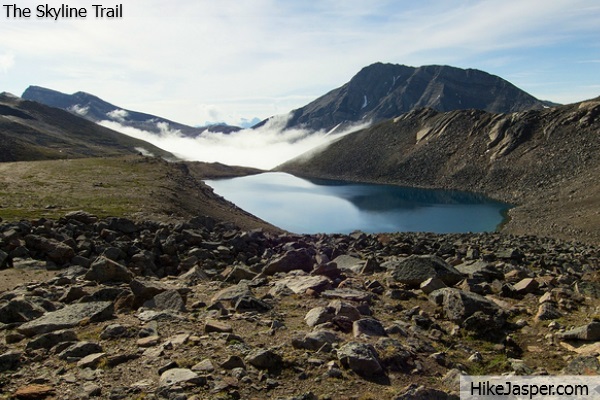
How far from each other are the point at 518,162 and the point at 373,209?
59540 mm

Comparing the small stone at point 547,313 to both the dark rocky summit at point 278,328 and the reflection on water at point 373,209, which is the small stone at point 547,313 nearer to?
the dark rocky summit at point 278,328

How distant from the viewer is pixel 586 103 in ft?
468

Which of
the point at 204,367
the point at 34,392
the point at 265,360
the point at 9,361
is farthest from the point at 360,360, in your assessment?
the point at 9,361

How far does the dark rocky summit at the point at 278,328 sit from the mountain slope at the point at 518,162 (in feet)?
182


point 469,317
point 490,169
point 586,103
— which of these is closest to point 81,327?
point 469,317

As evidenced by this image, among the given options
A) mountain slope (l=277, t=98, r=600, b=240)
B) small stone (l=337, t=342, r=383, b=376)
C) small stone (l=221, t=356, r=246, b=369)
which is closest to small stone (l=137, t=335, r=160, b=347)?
small stone (l=221, t=356, r=246, b=369)

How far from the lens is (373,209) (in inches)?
4523

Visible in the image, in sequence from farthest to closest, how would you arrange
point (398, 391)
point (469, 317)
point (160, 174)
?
1. point (160, 174)
2. point (469, 317)
3. point (398, 391)

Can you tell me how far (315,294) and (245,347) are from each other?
5.46 metres

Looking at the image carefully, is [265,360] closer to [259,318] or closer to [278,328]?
[278,328]

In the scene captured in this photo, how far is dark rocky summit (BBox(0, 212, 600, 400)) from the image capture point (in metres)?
9.98

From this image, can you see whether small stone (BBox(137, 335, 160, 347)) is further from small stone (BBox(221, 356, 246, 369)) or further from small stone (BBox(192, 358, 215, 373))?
small stone (BBox(221, 356, 246, 369))

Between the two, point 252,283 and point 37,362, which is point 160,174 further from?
point 37,362

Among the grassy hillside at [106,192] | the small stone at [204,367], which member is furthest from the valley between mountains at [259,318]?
the grassy hillside at [106,192]
